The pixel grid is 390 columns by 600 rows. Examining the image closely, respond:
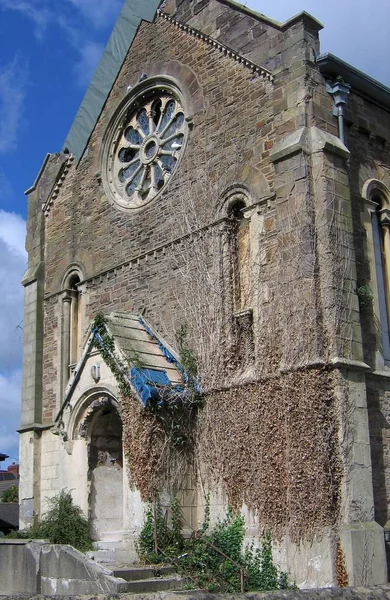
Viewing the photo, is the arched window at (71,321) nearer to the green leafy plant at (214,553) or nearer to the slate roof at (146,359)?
the slate roof at (146,359)

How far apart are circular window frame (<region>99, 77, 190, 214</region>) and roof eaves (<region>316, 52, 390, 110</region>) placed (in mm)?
3379

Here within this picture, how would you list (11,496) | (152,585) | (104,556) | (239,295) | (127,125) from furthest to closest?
(11,496), (127,125), (239,295), (104,556), (152,585)

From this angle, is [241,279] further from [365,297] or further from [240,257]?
[365,297]

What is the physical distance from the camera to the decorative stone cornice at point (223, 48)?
14.4 m

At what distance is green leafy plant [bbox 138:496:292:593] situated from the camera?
1241 centimetres

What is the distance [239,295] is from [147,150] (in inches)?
188

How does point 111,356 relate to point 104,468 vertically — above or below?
above

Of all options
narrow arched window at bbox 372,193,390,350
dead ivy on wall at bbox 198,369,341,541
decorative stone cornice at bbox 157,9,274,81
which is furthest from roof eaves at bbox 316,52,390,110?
Result: dead ivy on wall at bbox 198,369,341,541

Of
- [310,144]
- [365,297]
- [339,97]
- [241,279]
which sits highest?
[339,97]

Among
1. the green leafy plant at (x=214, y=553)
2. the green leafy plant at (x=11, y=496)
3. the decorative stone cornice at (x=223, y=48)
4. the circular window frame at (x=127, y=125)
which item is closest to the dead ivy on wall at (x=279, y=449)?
the green leafy plant at (x=214, y=553)

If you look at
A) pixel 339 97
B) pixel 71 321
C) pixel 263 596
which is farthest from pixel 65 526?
pixel 263 596

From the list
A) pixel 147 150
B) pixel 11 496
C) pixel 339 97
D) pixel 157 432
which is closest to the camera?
pixel 339 97

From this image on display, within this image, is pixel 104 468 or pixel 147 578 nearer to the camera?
pixel 147 578

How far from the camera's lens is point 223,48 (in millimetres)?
15508
